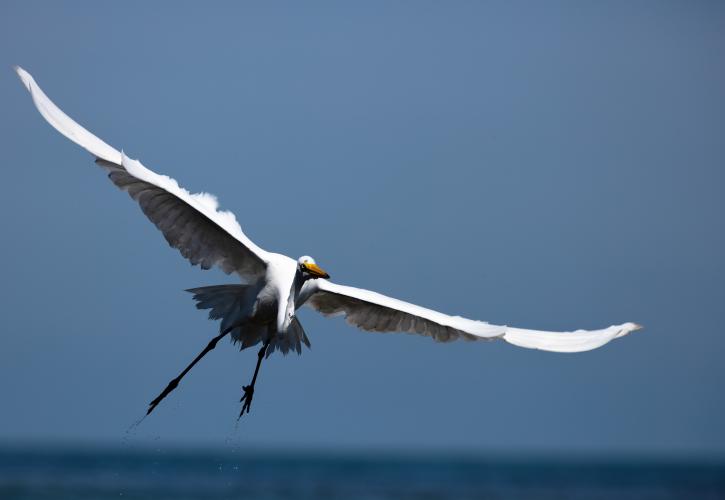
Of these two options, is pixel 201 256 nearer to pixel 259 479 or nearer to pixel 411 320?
pixel 411 320

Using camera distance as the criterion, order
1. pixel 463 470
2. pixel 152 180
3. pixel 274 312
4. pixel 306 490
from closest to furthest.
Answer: pixel 152 180 → pixel 274 312 → pixel 306 490 → pixel 463 470

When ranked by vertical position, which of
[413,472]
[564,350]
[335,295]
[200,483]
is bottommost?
[564,350]

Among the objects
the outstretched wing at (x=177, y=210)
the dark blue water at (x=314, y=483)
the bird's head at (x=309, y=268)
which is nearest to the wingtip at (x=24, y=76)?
the outstretched wing at (x=177, y=210)

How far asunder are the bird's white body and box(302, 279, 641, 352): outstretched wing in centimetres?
1

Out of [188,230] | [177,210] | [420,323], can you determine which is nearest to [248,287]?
[188,230]

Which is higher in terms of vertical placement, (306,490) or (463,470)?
(463,470)

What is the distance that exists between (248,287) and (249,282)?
0.28ft

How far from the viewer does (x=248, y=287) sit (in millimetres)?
14664

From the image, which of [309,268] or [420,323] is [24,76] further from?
[420,323]

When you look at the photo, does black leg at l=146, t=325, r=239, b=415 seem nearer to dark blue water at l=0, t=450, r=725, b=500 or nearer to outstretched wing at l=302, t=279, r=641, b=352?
outstretched wing at l=302, t=279, r=641, b=352

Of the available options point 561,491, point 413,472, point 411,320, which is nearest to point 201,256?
point 411,320

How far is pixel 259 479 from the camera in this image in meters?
47.7

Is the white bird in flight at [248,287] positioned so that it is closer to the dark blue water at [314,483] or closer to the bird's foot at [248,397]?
the bird's foot at [248,397]

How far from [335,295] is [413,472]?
43.6m
